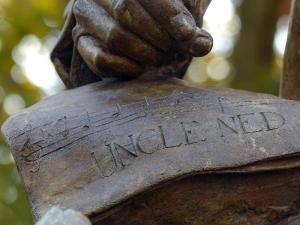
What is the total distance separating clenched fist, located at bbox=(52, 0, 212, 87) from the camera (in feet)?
7.11

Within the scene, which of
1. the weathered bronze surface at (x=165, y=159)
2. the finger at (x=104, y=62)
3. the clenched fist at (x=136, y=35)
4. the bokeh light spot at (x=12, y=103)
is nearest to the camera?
the weathered bronze surface at (x=165, y=159)

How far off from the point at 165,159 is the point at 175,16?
1.01 ft

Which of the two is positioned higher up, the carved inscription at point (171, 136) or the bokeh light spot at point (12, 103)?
the carved inscription at point (171, 136)

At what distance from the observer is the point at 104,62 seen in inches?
89.8

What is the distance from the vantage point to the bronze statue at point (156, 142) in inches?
81.4

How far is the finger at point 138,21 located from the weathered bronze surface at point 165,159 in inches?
5.4

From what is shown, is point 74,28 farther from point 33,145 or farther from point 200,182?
point 200,182

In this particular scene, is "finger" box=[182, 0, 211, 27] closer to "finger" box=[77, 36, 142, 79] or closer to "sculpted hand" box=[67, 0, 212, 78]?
"sculpted hand" box=[67, 0, 212, 78]

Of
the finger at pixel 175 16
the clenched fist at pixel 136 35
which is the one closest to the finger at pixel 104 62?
the clenched fist at pixel 136 35

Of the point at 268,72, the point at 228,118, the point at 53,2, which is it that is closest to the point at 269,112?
the point at 228,118

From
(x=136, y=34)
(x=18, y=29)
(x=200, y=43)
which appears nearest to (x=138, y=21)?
(x=136, y=34)

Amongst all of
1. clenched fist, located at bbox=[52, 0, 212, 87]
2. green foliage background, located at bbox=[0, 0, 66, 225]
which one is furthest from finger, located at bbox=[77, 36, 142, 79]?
green foliage background, located at bbox=[0, 0, 66, 225]

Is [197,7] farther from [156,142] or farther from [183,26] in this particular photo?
[156,142]

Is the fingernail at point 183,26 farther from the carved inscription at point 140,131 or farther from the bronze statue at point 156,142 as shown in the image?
the carved inscription at point 140,131
